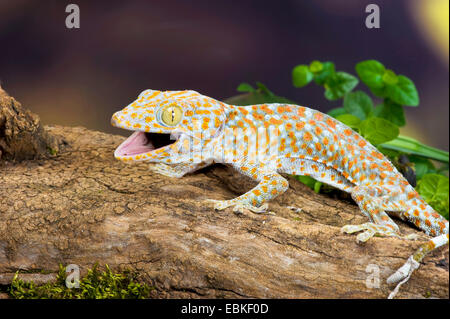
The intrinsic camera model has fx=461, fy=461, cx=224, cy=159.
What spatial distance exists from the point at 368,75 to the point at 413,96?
1.34ft

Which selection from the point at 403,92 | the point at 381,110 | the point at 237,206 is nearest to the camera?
the point at 237,206

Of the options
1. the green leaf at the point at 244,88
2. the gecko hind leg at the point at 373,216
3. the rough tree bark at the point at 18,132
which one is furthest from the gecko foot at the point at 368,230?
the green leaf at the point at 244,88

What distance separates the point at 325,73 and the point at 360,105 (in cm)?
48

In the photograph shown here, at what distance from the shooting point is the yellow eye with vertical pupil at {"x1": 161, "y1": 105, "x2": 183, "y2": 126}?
2633 millimetres

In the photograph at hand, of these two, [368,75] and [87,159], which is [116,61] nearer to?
[87,159]

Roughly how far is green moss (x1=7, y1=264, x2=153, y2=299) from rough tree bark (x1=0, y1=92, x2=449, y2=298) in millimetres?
47

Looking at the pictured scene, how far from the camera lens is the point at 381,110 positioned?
12.8ft

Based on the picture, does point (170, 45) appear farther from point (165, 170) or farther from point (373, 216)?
point (373, 216)

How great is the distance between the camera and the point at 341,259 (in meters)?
2.18

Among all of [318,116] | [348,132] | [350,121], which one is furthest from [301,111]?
[350,121]

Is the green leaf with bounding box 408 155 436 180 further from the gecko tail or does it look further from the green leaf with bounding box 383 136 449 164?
the gecko tail

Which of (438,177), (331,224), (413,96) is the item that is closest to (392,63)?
(413,96)

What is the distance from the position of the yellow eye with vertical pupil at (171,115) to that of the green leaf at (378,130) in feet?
4.40
